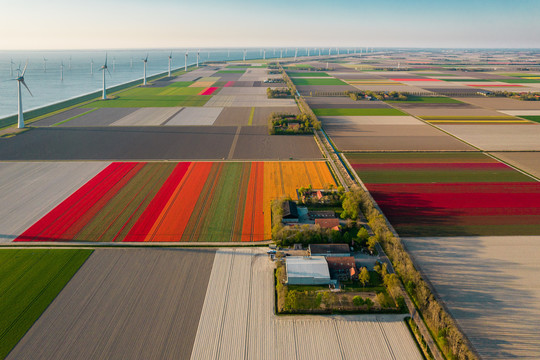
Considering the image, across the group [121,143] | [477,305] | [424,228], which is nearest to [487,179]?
[424,228]

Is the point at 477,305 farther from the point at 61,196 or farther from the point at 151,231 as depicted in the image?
the point at 61,196

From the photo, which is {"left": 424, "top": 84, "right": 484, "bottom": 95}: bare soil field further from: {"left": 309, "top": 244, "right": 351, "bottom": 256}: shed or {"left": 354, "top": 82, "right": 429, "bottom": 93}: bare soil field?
{"left": 309, "top": 244, "right": 351, "bottom": 256}: shed

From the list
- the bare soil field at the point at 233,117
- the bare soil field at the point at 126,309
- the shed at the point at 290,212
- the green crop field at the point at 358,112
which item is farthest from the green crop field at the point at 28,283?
the green crop field at the point at 358,112

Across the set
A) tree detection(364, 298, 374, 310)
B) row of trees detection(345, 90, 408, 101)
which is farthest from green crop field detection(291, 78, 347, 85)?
tree detection(364, 298, 374, 310)

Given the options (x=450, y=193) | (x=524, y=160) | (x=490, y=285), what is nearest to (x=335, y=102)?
(x=524, y=160)

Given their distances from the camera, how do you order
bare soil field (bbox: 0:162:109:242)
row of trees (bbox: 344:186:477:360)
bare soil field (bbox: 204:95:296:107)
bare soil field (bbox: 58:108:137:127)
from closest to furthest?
row of trees (bbox: 344:186:477:360) → bare soil field (bbox: 0:162:109:242) → bare soil field (bbox: 58:108:137:127) → bare soil field (bbox: 204:95:296:107)

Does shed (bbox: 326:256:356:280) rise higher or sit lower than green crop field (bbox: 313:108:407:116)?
lower
